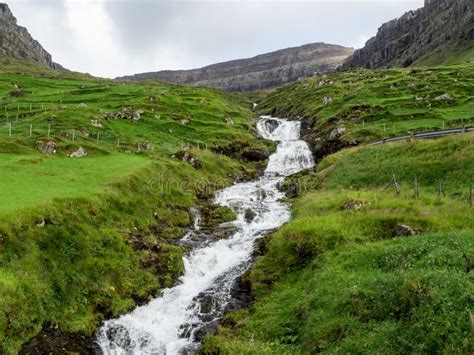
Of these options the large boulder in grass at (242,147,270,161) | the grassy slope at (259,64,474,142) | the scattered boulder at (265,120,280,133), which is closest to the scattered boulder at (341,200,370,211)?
the grassy slope at (259,64,474,142)

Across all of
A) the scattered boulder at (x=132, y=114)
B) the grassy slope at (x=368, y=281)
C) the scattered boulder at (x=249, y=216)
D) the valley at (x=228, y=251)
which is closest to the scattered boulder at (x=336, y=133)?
the valley at (x=228, y=251)

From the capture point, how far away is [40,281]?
2353 cm

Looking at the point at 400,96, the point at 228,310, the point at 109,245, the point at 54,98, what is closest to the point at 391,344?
the point at 228,310

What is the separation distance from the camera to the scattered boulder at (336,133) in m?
73.8

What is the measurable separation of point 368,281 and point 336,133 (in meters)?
57.8

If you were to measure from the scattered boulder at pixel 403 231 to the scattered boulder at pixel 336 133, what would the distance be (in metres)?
48.3

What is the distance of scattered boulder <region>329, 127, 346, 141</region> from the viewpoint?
73.8 m

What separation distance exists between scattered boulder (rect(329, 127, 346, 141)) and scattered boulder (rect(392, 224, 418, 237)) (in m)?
48.3

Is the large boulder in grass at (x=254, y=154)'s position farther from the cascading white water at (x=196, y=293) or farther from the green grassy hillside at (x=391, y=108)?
the cascading white water at (x=196, y=293)

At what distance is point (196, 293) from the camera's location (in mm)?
28266

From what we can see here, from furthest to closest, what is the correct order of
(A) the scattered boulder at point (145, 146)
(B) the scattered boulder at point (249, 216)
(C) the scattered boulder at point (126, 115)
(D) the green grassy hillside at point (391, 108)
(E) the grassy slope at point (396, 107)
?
(C) the scattered boulder at point (126, 115) → (E) the grassy slope at point (396, 107) → (D) the green grassy hillside at point (391, 108) → (A) the scattered boulder at point (145, 146) → (B) the scattered boulder at point (249, 216)

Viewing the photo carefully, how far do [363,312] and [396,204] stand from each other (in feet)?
49.6

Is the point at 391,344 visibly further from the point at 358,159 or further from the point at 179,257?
the point at 358,159

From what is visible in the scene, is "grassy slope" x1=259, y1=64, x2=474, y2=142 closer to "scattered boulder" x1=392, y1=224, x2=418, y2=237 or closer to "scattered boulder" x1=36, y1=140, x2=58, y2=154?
"scattered boulder" x1=392, y1=224, x2=418, y2=237
